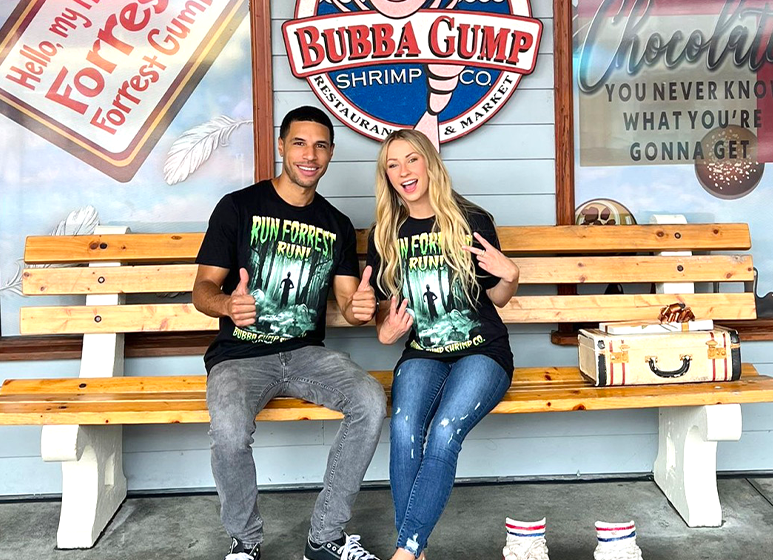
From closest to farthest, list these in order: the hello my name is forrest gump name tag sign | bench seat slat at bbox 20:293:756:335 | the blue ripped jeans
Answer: the blue ripped jeans → bench seat slat at bbox 20:293:756:335 → the hello my name is forrest gump name tag sign

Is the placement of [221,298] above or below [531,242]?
below

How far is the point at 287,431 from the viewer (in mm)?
3719

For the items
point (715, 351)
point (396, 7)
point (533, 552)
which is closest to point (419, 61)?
point (396, 7)

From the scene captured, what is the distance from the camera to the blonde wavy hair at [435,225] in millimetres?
3016

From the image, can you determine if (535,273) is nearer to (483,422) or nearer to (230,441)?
(483,422)

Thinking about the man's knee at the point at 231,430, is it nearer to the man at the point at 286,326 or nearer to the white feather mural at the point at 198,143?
the man at the point at 286,326

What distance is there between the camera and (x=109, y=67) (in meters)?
3.64

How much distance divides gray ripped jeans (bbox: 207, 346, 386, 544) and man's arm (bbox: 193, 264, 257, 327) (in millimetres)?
207

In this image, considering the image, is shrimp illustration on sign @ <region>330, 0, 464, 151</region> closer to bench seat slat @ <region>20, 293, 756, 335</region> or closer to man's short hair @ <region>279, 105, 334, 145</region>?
Answer: man's short hair @ <region>279, 105, 334, 145</region>

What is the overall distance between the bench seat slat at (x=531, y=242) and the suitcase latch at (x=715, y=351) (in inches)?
21.2

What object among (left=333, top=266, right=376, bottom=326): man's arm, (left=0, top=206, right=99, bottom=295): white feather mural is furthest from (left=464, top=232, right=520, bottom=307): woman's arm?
(left=0, top=206, right=99, bottom=295): white feather mural

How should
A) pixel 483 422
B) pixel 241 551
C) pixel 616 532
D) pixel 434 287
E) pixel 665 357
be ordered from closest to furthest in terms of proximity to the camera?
pixel 616 532 < pixel 241 551 < pixel 434 287 < pixel 665 357 < pixel 483 422

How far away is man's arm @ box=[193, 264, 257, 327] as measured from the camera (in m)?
2.78

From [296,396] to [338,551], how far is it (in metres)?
0.55
